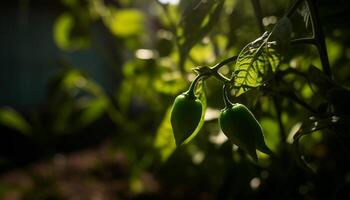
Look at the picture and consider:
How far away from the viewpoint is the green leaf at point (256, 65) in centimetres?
53

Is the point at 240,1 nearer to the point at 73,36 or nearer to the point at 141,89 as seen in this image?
the point at 141,89

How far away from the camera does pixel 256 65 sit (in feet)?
1.74

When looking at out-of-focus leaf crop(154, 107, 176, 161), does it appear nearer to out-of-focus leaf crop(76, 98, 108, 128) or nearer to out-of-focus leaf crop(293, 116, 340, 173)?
out-of-focus leaf crop(293, 116, 340, 173)

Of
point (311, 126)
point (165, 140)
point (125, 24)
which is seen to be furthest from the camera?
point (125, 24)

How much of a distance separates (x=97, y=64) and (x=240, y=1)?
19.2 ft

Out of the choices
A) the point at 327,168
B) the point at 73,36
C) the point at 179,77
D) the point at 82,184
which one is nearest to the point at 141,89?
the point at 73,36

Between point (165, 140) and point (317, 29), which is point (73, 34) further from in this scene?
point (317, 29)

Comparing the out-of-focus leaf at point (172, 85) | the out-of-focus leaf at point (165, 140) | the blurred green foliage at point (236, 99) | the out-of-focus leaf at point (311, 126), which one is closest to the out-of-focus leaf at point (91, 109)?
the blurred green foliage at point (236, 99)

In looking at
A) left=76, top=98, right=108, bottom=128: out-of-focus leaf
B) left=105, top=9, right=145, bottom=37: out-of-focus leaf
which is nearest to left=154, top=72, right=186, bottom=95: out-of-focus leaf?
left=105, top=9, right=145, bottom=37: out-of-focus leaf

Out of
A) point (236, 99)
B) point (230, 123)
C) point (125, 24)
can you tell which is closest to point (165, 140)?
point (236, 99)

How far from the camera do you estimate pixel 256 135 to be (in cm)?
51

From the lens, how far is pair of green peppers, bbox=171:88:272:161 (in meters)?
0.51

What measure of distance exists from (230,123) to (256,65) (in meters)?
0.07

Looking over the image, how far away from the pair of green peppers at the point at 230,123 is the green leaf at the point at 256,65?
0.11ft
